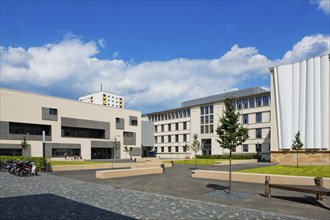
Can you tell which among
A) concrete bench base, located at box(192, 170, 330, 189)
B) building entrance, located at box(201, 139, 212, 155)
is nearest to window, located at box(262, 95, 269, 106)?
building entrance, located at box(201, 139, 212, 155)

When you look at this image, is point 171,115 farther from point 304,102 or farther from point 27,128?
point 304,102

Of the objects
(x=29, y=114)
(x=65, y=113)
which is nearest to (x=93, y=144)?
(x=65, y=113)

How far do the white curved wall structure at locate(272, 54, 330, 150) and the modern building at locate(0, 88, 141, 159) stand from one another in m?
31.1

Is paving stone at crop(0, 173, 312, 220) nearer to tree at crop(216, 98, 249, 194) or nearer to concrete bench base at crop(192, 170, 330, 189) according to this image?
tree at crop(216, 98, 249, 194)

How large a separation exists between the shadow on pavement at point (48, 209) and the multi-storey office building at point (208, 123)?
44582 mm

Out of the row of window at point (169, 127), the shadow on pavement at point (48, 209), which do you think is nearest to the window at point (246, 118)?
the row of window at point (169, 127)

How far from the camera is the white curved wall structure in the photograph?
47031 millimetres

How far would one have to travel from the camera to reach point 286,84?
5141cm

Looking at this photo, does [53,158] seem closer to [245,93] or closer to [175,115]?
[175,115]

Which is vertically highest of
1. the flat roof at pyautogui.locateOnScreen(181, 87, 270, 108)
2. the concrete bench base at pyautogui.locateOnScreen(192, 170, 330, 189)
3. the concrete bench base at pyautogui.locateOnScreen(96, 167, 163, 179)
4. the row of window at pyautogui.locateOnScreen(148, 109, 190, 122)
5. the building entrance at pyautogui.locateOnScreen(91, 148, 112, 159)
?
the flat roof at pyautogui.locateOnScreen(181, 87, 270, 108)

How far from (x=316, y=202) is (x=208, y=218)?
618cm

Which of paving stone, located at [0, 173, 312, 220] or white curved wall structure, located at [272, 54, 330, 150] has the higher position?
white curved wall structure, located at [272, 54, 330, 150]

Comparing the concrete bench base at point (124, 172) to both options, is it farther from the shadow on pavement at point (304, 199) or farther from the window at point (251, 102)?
the window at point (251, 102)

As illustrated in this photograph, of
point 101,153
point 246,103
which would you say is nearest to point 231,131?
point 246,103
